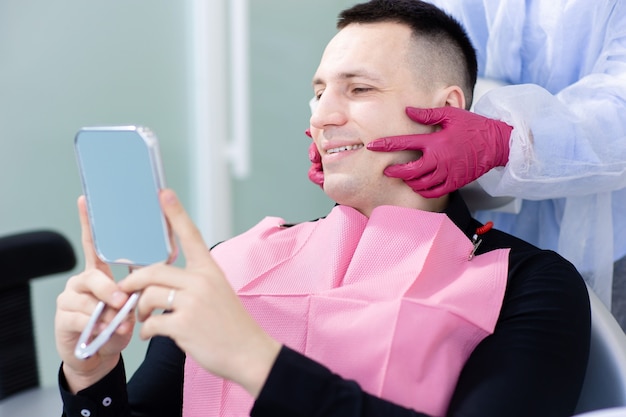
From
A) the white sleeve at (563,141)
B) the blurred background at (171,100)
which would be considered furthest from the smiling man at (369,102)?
the blurred background at (171,100)

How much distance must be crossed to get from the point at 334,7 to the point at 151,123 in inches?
30.4

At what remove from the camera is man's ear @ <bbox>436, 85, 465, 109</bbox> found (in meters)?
1.18

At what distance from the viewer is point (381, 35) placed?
45.8 inches

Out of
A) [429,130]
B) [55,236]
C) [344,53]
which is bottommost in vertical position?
[55,236]

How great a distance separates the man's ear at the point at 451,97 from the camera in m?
1.18

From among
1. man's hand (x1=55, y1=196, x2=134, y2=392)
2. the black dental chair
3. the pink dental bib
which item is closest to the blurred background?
the black dental chair

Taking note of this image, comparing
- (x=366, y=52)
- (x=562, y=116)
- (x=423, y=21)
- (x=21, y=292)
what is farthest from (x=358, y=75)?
(x=21, y=292)

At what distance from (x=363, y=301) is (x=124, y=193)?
35cm

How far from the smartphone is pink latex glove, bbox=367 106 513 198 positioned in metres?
0.44

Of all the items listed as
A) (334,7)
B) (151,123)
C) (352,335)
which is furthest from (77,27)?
(352,335)

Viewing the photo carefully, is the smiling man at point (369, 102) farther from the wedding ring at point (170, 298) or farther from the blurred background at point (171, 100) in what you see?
the blurred background at point (171, 100)

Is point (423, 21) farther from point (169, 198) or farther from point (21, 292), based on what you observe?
point (21, 292)

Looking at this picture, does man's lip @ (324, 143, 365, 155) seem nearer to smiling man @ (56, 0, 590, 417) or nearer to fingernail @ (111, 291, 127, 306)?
smiling man @ (56, 0, 590, 417)

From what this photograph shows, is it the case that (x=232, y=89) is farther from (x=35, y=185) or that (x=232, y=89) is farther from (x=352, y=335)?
(x=352, y=335)
